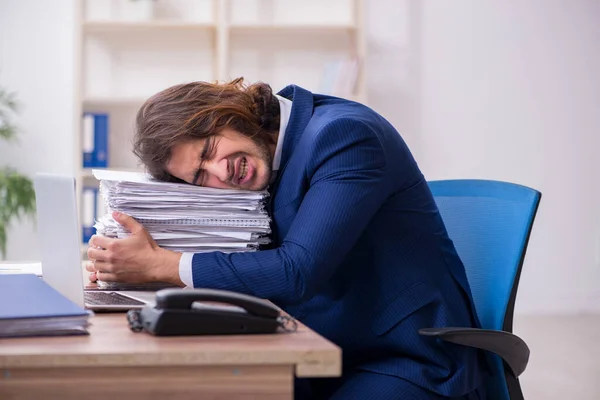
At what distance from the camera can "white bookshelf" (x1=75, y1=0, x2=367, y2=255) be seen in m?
4.38

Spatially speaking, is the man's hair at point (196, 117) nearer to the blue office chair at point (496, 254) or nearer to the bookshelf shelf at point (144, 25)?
the blue office chair at point (496, 254)

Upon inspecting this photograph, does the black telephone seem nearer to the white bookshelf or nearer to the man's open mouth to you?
the man's open mouth

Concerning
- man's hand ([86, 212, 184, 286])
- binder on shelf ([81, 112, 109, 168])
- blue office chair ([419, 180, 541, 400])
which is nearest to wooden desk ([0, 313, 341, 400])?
man's hand ([86, 212, 184, 286])

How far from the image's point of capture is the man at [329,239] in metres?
1.28

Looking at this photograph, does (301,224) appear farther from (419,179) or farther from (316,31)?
(316,31)

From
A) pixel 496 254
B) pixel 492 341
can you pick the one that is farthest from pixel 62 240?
pixel 496 254

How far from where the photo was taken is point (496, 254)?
160 centimetres

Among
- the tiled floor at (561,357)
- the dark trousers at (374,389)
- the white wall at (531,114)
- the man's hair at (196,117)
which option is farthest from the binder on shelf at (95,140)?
the dark trousers at (374,389)

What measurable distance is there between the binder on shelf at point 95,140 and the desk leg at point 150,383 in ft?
11.4

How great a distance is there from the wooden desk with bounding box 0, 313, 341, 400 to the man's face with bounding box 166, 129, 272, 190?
23.3 inches

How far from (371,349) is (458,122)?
3600mm

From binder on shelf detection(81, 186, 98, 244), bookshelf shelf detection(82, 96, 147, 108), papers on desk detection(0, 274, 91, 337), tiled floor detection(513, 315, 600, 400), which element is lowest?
tiled floor detection(513, 315, 600, 400)

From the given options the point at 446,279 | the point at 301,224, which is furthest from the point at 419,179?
the point at 301,224

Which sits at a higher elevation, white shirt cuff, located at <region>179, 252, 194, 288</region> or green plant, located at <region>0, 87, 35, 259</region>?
white shirt cuff, located at <region>179, 252, 194, 288</region>
